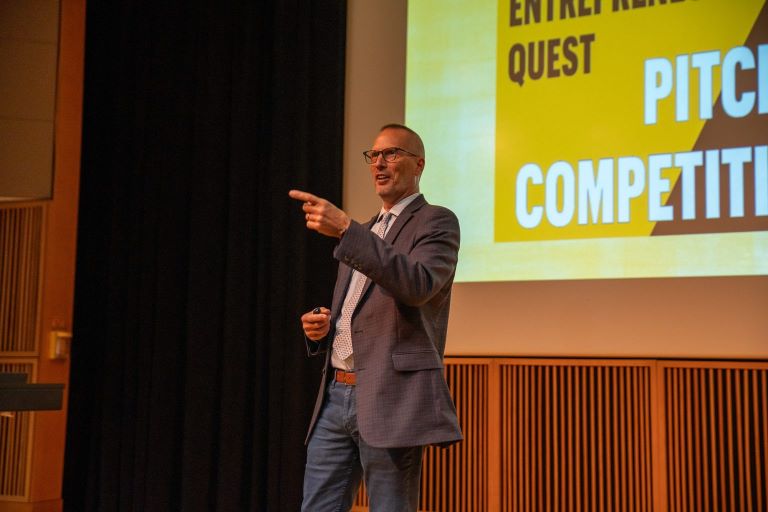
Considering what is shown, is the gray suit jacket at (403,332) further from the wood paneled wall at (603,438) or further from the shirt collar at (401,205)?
the wood paneled wall at (603,438)

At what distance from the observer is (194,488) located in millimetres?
3861

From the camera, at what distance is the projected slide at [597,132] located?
3004mm

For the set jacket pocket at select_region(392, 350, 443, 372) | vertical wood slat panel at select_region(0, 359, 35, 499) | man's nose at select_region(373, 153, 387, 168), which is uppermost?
man's nose at select_region(373, 153, 387, 168)

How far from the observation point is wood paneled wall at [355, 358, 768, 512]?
9.81 ft

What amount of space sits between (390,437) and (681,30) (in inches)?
81.3

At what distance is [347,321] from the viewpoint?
2.05m

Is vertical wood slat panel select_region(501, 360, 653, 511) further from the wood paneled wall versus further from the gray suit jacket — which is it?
the gray suit jacket

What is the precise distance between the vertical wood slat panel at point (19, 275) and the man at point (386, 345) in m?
2.51

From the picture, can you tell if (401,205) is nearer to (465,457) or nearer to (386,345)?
(386,345)

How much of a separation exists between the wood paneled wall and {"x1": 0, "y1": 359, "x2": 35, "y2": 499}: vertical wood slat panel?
6.31 feet

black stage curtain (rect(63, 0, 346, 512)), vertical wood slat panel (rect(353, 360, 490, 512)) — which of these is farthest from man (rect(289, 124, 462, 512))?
black stage curtain (rect(63, 0, 346, 512))

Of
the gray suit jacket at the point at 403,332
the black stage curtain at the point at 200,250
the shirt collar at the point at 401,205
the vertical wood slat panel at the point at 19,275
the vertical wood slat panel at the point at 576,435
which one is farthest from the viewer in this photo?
the vertical wood slat panel at the point at 19,275

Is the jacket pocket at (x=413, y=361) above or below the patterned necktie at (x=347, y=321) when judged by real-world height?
below

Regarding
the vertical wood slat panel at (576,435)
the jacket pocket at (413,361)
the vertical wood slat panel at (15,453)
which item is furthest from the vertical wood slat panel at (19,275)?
the jacket pocket at (413,361)
